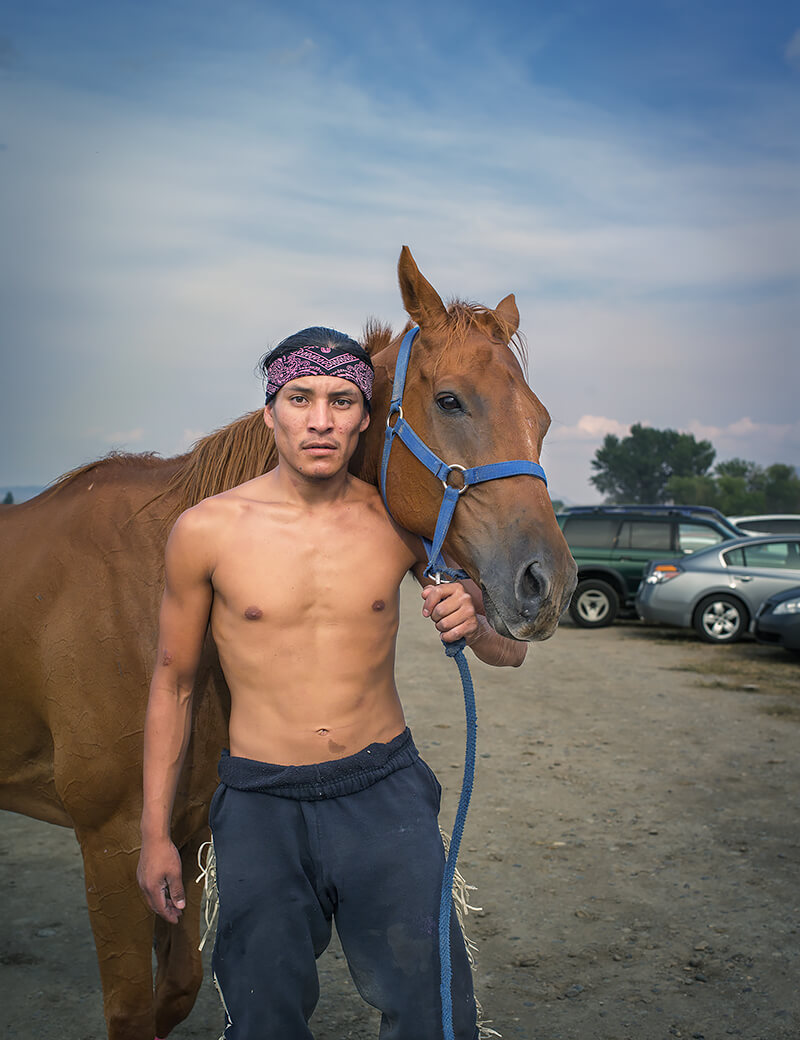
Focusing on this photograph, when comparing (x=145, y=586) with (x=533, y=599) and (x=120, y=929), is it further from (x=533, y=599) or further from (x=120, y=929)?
(x=533, y=599)

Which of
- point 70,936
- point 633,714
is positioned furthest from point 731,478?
point 70,936

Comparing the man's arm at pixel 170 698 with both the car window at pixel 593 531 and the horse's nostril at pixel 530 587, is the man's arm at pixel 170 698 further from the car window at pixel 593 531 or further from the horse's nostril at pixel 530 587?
the car window at pixel 593 531

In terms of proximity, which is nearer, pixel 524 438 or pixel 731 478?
pixel 524 438

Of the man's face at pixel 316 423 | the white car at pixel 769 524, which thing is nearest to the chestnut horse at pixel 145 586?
the man's face at pixel 316 423

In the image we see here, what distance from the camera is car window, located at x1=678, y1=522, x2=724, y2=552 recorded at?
47.4ft

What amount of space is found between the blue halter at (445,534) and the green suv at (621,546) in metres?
12.6

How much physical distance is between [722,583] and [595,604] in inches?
102

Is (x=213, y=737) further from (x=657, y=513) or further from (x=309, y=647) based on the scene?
(x=657, y=513)

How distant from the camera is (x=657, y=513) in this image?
15.0 metres

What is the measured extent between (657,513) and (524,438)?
13545 mm

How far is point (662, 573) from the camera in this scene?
13203 millimetres

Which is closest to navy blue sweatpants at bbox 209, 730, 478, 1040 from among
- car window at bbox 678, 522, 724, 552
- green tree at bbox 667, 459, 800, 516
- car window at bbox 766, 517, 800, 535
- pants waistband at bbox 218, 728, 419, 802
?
pants waistband at bbox 218, 728, 419, 802

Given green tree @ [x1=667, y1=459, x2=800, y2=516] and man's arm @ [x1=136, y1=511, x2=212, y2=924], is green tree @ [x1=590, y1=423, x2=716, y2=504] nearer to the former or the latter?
green tree @ [x1=667, y1=459, x2=800, y2=516]

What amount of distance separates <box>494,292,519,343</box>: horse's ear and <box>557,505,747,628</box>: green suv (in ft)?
39.7
